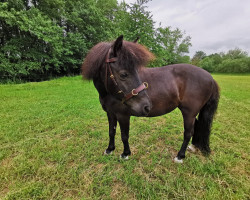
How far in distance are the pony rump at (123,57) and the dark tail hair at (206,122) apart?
1.51 meters

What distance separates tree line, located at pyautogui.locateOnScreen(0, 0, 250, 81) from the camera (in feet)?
27.4

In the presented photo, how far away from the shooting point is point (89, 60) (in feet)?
5.25

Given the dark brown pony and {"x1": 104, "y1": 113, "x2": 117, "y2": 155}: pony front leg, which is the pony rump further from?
{"x1": 104, "y1": 113, "x2": 117, "y2": 155}: pony front leg

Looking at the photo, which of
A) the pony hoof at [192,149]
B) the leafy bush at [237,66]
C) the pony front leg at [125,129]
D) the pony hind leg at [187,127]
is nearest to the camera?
the pony front leg at [125,129]

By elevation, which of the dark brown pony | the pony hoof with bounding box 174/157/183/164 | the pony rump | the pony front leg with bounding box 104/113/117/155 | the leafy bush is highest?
the leafy bush

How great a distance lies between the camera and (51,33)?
35.1ft

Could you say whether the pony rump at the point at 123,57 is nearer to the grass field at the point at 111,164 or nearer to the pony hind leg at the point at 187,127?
the pony hind leg at the point at 187,127

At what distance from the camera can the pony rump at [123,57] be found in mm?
1334

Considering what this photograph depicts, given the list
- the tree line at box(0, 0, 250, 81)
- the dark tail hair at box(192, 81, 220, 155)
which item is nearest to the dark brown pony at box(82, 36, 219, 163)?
the dark tail hair at box(192, 81, 220, 155)

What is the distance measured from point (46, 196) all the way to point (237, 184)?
8.83 feet

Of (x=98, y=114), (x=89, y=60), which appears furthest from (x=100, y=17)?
(x=89, y=60)

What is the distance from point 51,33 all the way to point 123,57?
13212 mm

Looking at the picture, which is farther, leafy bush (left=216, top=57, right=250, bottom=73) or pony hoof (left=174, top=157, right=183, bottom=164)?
leafy bush (left=216, top=57, right=250, bottom=73)

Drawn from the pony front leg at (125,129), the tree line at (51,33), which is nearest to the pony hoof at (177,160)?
the pony front leg at (125,129)
